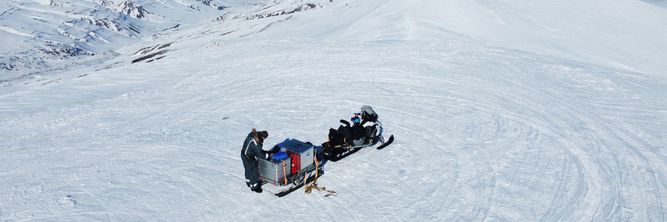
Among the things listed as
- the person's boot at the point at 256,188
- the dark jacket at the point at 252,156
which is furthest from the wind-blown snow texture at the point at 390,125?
the dark jacket at the point at 252,156

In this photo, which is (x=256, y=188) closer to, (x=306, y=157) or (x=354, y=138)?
(x=306, y=157)

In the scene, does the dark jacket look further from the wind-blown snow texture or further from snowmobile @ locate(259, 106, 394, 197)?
the wind-blown snow texture

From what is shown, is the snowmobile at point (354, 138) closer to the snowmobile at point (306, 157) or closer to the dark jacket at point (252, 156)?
the snowmobile at point (306, 157)

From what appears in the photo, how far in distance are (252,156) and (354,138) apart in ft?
12.6

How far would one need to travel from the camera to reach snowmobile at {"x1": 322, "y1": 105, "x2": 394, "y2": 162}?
17.5m

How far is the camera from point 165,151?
19.1m

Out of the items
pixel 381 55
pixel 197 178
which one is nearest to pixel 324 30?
pixel 381 55

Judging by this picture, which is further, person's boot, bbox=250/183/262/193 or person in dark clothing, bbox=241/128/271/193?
person's boot, bbox=250/183/262/193

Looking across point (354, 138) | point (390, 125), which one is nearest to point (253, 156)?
point (354, 138)

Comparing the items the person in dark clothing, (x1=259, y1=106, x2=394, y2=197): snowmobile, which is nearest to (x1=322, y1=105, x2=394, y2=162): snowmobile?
(x1=259, y1=106, x2=394, y2=197): snowmobile

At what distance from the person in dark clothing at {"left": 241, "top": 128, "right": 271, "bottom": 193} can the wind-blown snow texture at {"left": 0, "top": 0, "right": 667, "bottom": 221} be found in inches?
13.1

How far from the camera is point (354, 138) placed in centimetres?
1783

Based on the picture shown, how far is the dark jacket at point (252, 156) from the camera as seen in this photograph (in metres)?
14.9

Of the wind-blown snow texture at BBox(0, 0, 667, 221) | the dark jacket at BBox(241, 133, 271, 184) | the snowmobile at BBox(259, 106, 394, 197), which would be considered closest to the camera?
the dark jacket at BBox(241, 133, 271, 184)
